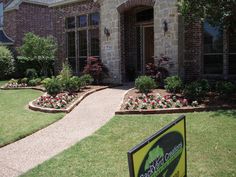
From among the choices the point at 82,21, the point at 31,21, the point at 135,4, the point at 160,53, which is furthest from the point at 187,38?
the point at 31,21

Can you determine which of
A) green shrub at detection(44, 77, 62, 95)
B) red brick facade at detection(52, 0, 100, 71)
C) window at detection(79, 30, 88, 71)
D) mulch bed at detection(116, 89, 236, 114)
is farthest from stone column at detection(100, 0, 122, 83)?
mulch bed at detection(116, 89, 236, 114)

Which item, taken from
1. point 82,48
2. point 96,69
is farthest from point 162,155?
point 82,48

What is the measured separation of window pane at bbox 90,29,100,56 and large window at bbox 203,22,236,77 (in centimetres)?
561

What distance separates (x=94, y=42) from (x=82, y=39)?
3.51 feet

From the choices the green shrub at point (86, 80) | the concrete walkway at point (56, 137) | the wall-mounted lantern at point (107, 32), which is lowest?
the concrete walkway at point (56, 137)

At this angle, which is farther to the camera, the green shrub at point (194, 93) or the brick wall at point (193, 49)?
the brick wall at point (193, 49)

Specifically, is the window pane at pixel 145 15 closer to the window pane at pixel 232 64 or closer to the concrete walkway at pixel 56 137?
the window pane at pixel 232 64

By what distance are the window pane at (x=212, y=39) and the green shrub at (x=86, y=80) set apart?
15.8 ft

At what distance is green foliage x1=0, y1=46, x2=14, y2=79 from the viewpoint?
68.7 feet

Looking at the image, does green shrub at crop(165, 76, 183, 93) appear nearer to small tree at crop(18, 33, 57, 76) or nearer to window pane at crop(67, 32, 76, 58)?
window pane at crop(67, 32, 76, 58)

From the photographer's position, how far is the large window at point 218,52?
12.4 meters

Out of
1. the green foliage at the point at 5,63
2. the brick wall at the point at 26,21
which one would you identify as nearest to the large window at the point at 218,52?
the green foliage at the point at 5,63

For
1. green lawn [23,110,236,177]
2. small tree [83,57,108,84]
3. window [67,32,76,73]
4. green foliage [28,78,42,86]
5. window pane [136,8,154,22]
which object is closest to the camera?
green lawn [23,110,236,177]

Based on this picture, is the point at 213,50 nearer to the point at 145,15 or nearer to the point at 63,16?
the point at 145,15
